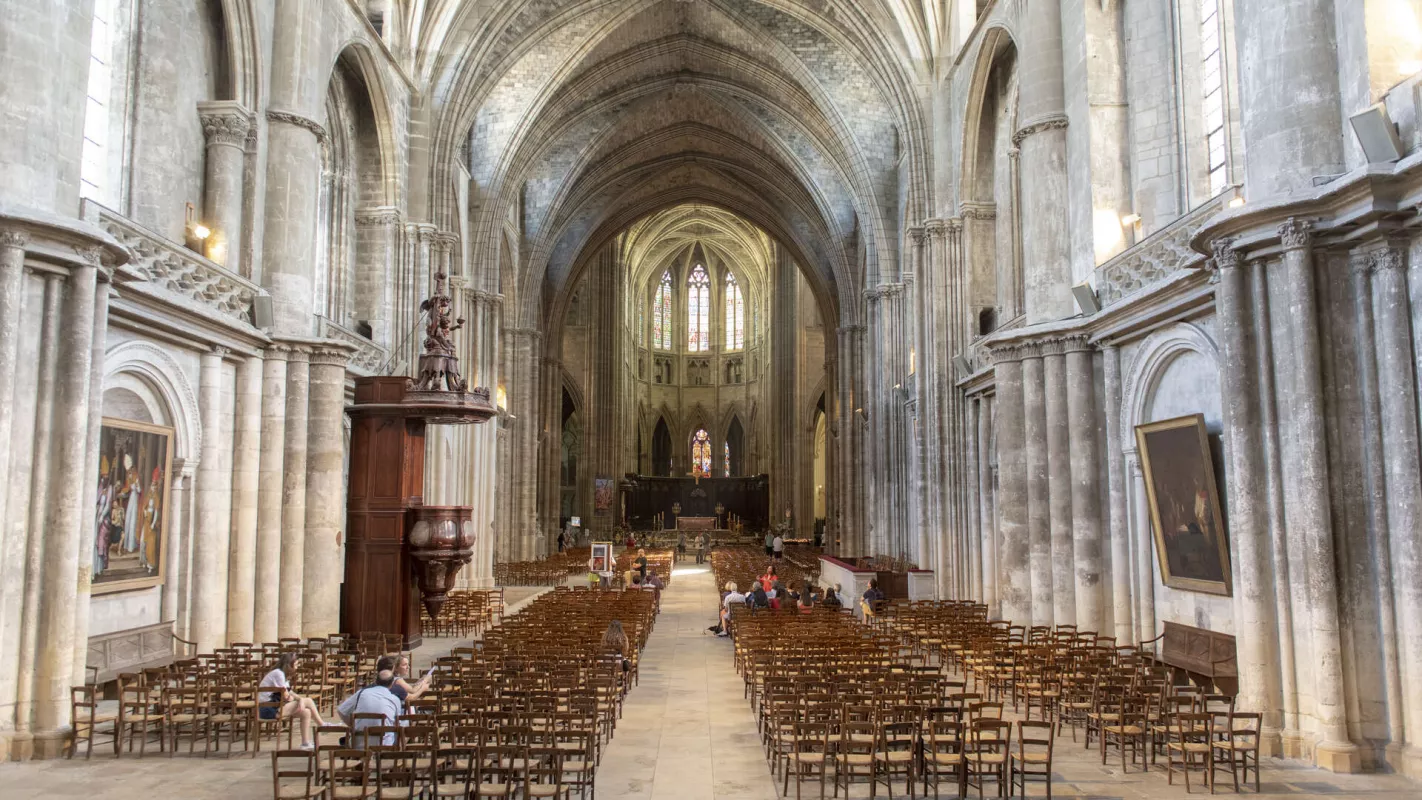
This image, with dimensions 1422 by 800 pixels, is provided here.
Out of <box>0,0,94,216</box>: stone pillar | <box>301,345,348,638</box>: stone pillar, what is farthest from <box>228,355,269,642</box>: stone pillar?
<box>0,0,94,216</box>: stone pillar

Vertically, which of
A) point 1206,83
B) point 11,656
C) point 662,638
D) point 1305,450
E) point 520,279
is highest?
point 520,279

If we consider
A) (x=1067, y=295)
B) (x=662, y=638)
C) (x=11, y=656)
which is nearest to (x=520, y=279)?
(x=662, y=638)

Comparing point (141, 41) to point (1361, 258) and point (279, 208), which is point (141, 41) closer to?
point (279, 208)

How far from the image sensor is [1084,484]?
17.2 metres

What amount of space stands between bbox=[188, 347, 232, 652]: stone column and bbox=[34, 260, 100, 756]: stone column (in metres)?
4.84

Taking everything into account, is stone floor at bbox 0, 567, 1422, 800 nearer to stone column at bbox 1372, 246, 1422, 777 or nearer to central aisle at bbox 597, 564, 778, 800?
central aisle at bbox 597, 564, 778, 800

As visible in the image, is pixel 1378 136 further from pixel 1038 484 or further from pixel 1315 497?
pixel 1038 484

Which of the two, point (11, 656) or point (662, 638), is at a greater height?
point (11, 656)

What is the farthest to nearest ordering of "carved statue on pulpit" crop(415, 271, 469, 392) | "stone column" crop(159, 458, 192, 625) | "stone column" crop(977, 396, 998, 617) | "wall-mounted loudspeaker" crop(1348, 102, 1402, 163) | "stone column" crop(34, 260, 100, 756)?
"stone column" crop(977, 396, 998, 617) < "carved statue on pulpit" crop(415, 271, 469, 392) < "stone column" crop(159, 458, 192, 625) < "stone column" crop(34, 260, 100, 756) < "wall-mounted loudspeaker" crop(1348, 102, 1402, 163)

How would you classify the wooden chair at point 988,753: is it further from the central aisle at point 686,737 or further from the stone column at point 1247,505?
the stone column at point 1247,505

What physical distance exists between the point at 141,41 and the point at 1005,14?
16.8 metres

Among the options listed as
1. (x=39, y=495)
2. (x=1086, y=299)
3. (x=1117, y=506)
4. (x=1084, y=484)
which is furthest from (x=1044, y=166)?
(x=39, y=495)

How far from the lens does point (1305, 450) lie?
10.4 metres

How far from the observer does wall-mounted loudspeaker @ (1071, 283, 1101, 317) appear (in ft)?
55.9
